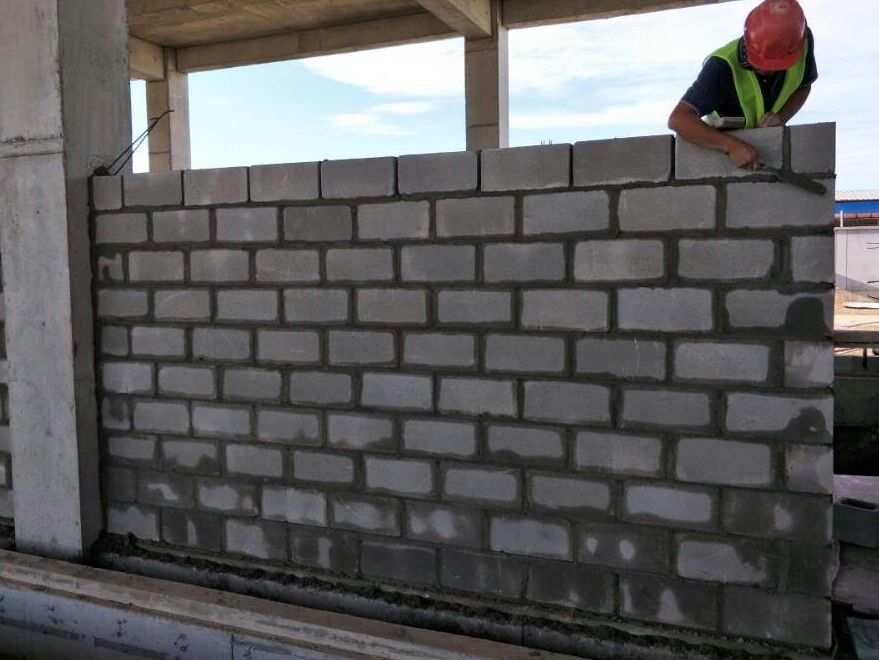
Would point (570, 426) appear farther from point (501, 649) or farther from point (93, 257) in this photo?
point (93, 257)

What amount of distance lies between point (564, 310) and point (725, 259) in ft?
1.77

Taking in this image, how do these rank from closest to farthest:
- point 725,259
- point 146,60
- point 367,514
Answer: point 725,259
point 367,514
point 146,60

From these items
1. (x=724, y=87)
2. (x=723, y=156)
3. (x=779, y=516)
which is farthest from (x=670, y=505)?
(x=724, y=87)

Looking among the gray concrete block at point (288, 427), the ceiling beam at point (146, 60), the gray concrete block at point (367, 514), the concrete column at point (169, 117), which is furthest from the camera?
the concrete column at point (169, 117)

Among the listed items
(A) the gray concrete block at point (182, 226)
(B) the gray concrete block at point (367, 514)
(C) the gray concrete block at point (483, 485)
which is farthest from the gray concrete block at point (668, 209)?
(A) the gray concrete block at point (182, 226)

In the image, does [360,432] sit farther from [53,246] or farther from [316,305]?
[53,246]

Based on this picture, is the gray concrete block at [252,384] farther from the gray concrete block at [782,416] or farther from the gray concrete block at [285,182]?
the gray concrete block at [782,416]

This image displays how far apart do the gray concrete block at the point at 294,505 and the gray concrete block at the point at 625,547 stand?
41.3 inches

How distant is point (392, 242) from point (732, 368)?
1268 millimetres

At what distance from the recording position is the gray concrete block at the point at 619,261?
97.7 inches

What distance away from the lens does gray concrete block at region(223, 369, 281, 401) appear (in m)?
3.09

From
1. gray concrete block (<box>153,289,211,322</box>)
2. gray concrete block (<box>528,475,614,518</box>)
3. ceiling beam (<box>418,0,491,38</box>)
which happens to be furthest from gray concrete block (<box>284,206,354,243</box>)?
ceiling beam (<box>418,0,491,38</box>)

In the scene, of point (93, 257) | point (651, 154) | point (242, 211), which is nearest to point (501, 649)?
point (651, 154)

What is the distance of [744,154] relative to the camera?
2295 millimetres
